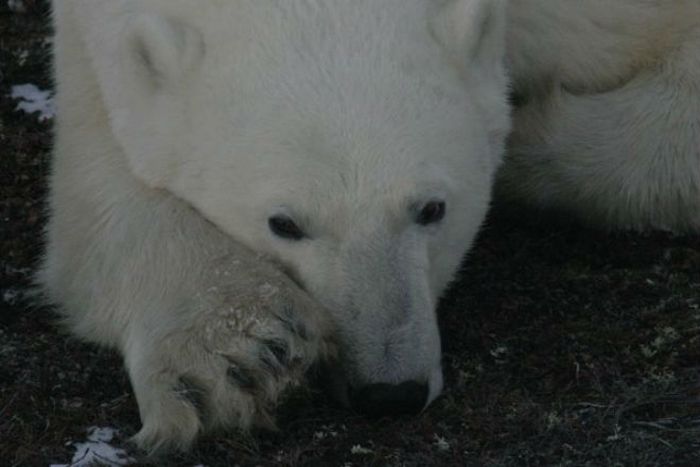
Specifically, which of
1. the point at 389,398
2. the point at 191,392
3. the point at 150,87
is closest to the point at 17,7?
the point at 150,87

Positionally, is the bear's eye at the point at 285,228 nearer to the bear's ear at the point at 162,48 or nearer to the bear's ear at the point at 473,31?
the bear's ear at the point at 162,48

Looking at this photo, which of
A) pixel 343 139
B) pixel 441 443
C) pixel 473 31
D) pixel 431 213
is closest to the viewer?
pixel 441 443

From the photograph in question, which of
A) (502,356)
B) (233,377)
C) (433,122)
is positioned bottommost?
(502,356)

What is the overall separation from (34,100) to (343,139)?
2.26m

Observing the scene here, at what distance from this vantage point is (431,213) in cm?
330

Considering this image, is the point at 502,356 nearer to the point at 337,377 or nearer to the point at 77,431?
the point at 337,377

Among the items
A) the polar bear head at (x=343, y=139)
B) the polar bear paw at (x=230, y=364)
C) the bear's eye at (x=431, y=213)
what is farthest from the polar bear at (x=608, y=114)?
the polar bear paw at (x=230, y=364)

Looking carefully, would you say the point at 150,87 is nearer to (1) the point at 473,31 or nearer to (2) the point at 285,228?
(2) the point at 285,228

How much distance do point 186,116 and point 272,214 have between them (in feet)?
1.22

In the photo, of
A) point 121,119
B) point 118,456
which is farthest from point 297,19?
point 118,456

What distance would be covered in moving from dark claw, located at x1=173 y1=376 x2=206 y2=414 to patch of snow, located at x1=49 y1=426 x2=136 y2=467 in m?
0.16

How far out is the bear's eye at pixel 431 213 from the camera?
3.26 m

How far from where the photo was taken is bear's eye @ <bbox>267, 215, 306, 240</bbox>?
3227mm

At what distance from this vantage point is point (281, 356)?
3127 mm
